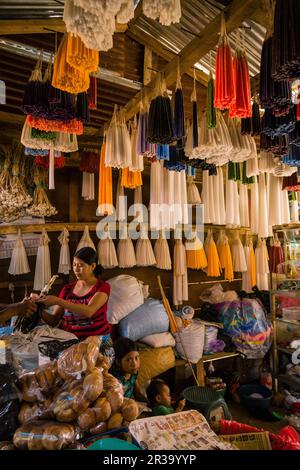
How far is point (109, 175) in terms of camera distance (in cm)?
286

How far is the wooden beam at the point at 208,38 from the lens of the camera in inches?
64.0

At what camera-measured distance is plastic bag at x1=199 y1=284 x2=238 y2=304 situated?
4539mm

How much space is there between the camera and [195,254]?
4223mm

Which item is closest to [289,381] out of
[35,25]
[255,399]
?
[255,399]

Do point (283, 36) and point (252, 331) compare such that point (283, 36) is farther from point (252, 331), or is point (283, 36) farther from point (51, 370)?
point (252, 331)

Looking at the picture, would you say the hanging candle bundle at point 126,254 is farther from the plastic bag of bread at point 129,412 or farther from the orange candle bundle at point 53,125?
the plastic bag of bread at point 129,412

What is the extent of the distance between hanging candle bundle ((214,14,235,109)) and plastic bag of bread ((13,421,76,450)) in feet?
5.46

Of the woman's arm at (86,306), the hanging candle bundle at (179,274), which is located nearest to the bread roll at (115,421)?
the woman's arm at (86,306)

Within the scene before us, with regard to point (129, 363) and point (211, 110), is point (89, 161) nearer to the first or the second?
point (211, 110)

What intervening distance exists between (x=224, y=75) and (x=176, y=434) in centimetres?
171

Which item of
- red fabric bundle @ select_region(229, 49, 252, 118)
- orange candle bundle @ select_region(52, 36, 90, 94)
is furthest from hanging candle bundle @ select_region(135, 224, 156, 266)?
orange candle bundle @ select_region(52, 36, 90, 94)

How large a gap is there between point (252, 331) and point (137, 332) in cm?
168

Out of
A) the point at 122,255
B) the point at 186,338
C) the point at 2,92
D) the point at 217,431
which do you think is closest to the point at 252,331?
the point at 186,338

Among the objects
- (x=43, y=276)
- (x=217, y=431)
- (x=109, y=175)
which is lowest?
(x=217, y=431)
